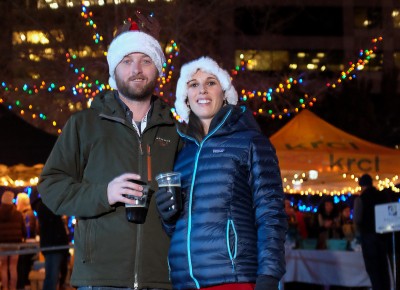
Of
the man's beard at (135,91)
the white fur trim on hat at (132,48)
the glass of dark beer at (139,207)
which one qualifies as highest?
the white fur trim on hat at (132,48)

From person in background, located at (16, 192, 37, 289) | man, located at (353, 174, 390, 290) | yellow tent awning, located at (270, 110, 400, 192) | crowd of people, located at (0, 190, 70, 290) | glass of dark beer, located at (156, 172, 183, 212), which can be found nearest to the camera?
glass of dark beer, located at (156, 172, 183, 212)

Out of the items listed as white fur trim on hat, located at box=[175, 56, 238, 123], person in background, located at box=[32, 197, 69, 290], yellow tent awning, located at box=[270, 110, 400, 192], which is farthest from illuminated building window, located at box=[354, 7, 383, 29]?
white fur trim on hat, located at box=[175, 56, 238, 123]

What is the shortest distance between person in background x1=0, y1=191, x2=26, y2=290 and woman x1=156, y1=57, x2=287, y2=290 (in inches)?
436

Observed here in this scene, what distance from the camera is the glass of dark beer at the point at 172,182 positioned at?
15.0 feet

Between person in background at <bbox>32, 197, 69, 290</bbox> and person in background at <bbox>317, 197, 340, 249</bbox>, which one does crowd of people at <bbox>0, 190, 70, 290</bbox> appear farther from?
person in background at <bbox>317, 197, 340, 249</bbox>

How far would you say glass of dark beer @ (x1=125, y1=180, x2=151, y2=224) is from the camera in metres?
4.48

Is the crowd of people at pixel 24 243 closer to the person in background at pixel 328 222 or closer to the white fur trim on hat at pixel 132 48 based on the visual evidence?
the person in background at pixel 328 222

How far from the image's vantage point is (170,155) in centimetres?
499

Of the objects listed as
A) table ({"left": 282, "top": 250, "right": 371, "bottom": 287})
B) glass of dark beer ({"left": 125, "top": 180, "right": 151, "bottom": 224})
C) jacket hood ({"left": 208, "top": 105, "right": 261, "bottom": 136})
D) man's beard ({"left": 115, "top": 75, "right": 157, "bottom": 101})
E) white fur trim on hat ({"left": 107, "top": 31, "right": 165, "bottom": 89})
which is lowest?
table ({"left": 282, "top": 250, "right": 371, "bottom": 287})

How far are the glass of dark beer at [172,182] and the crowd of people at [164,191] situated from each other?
34 mm

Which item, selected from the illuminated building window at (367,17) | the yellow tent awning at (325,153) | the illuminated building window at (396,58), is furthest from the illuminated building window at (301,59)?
the yellow tent awning at (325,153)

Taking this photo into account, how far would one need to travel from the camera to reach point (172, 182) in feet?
15.0

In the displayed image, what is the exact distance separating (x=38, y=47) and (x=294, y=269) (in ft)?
32.9

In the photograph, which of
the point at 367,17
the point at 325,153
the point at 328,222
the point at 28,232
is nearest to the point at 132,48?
the point at 325,153
